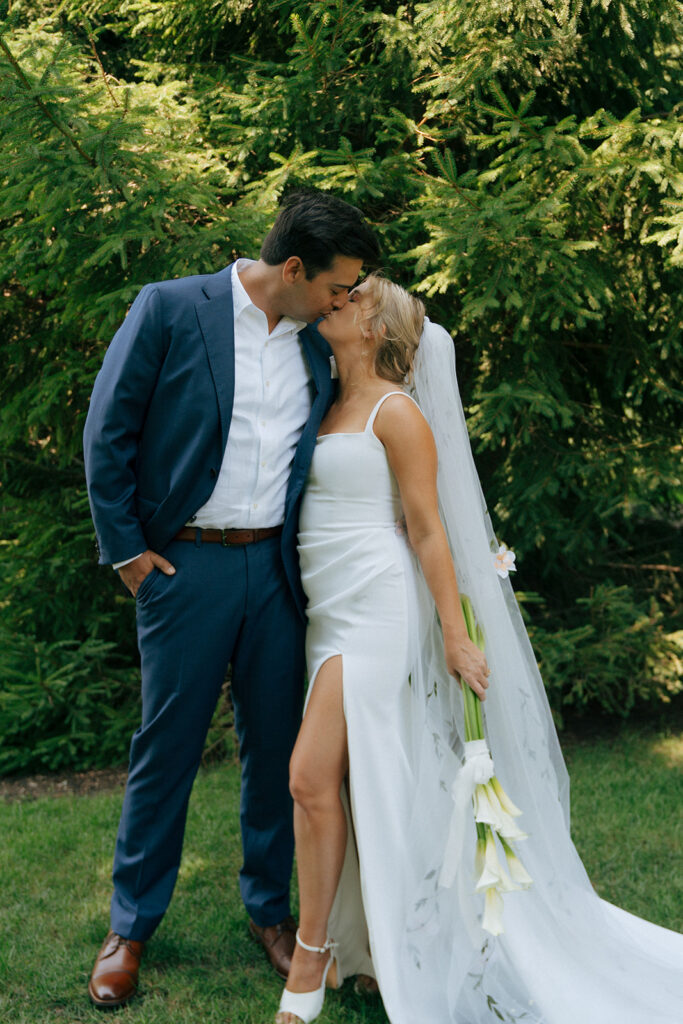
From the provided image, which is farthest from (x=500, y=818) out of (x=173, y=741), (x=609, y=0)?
(x=609, y=0)

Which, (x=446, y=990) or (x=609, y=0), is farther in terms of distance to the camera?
(x=609, y=0)

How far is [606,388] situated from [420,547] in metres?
2.87

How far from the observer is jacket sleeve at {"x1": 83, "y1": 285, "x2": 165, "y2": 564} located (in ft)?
7.68

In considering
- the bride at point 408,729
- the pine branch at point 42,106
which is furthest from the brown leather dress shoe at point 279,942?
the pine branch at point 42,106

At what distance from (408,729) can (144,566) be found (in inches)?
33.6

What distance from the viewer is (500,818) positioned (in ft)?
7.34

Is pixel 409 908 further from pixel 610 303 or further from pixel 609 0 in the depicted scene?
pixel 609 0

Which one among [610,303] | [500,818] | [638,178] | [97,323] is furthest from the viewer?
[97,323]

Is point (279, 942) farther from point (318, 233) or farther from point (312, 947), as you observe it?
point (318, 233)

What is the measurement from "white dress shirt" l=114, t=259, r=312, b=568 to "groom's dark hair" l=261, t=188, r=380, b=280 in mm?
199

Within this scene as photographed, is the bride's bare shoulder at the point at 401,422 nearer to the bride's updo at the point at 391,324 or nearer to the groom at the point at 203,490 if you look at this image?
the bride's updo at the point at 391,324

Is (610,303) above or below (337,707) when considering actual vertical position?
above

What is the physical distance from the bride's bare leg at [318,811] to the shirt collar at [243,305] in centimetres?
94

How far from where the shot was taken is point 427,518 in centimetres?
234
